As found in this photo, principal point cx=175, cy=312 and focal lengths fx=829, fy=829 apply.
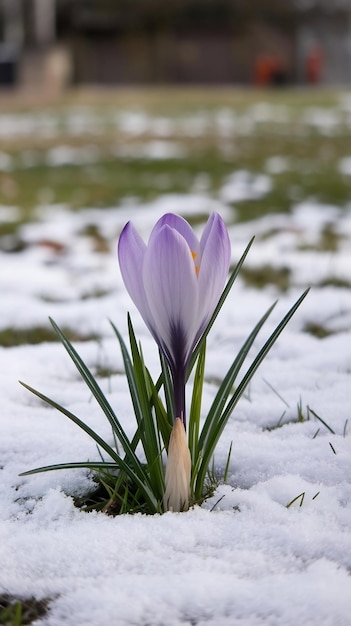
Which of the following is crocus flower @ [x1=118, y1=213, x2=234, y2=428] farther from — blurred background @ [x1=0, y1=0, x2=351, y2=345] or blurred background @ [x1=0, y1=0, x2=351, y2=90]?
blurred background @ [x1=0, y1=0, x2=351, y2=90]

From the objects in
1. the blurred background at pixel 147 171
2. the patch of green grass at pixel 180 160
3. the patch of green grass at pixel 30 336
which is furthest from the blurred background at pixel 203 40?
the patch of green grass at pixel 30 336

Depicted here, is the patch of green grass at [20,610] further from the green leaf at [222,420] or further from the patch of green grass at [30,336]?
the patch of green grass at [30,336]

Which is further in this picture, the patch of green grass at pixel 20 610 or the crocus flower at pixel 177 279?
the crocus flower at pixel 177 279

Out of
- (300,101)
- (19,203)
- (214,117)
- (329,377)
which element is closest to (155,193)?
(19,203)

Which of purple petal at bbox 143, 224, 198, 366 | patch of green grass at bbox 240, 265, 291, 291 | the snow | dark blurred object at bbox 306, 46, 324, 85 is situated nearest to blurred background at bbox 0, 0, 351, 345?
patch of green grass at bbox 240, 265, 291, 291

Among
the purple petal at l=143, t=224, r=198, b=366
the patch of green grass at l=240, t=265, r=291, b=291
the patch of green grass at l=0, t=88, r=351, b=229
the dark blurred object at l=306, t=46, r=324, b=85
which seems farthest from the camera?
the dark blurred object at l=306, t=46, r=324, b=85

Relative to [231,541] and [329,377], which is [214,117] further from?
[231,541]

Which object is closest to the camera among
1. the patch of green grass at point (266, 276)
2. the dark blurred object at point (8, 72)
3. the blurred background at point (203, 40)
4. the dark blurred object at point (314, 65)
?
the patch of green grass at point (266, 276)
